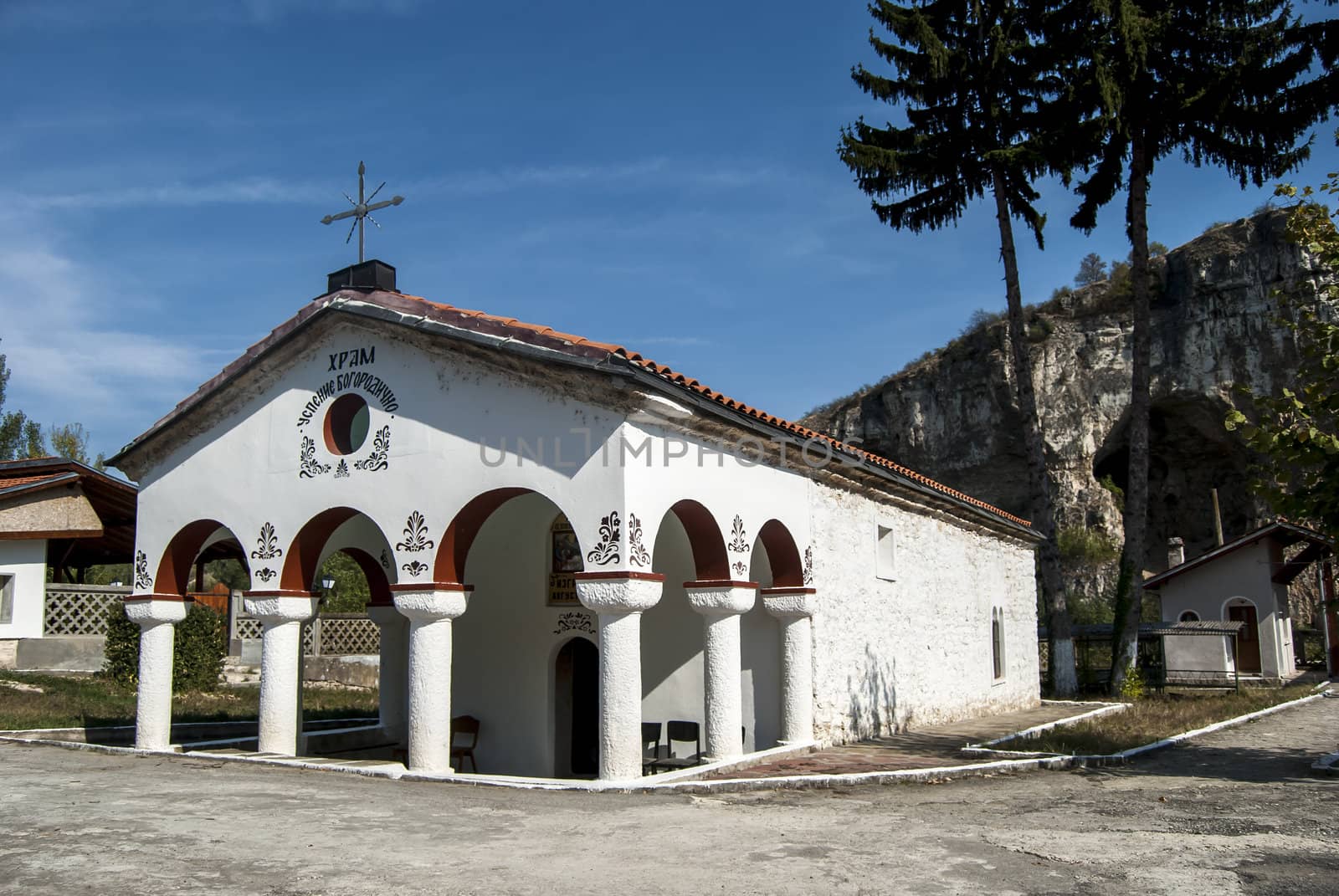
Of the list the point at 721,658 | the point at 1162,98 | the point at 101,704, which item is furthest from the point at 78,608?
the point at 1162,98

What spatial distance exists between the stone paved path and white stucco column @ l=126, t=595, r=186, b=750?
655 centimetres

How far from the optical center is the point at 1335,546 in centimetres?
1005

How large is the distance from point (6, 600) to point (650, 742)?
11.7 m

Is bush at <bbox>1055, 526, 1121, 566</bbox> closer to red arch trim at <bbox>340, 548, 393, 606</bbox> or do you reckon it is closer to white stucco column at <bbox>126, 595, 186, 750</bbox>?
red arch trim at <bbox>340, 548, 393, 606</bbox>

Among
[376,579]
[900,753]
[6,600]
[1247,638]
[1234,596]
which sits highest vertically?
[376,579]

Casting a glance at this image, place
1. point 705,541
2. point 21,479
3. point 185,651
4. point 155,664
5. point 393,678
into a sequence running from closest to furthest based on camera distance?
point 705,541
point 155,664
point 393,678
point 21,479
point 185,651

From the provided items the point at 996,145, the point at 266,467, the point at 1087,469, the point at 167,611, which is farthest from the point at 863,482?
the point at 1087,469

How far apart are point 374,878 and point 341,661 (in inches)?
742

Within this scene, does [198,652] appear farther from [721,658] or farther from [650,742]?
[721,658]

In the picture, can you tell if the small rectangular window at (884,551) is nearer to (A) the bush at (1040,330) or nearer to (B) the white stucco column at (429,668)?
(B) the white stucco column at (429,668)

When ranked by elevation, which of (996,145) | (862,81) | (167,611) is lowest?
(167,611)

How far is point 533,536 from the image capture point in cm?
1323

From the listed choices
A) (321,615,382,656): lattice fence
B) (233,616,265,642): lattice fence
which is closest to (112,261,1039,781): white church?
(233,616,265,642): lattice fence

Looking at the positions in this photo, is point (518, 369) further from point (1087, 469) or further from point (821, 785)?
point (1087, 469)
